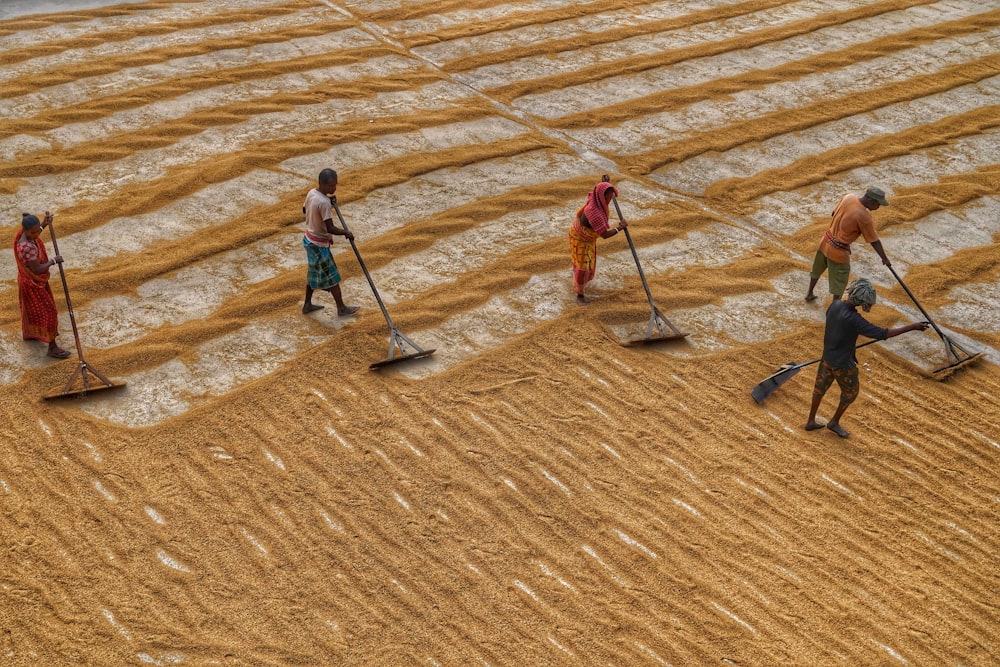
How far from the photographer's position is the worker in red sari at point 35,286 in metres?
7.12

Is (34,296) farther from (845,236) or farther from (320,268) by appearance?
(845,236)

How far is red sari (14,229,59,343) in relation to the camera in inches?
281

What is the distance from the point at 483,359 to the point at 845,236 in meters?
3.42

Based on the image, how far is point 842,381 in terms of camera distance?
23.4 feet

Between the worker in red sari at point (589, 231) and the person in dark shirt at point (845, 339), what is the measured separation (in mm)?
2038

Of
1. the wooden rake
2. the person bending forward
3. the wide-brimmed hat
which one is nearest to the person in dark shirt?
the wide-brimmed hat

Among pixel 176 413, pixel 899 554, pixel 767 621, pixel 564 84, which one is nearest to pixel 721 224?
pixel 564 84

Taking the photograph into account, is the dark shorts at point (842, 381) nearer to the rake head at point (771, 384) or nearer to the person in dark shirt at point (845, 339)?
the person in dark shirt at point (845, 339)

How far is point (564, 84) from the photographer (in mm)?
12312

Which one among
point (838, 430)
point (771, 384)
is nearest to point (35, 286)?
point (771, 384)

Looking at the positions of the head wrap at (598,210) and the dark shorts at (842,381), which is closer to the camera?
the dark shorts at (842,381)

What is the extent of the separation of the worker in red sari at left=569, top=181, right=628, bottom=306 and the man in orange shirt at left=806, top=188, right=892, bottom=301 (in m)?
1.87

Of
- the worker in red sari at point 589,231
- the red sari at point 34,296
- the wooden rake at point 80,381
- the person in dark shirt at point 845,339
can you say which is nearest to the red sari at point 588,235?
the worker in red sari at point 589,231

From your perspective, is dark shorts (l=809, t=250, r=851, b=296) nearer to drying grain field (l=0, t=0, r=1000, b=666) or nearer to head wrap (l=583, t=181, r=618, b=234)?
drying grain field (l=0, t=0, r=1000, b=666)
